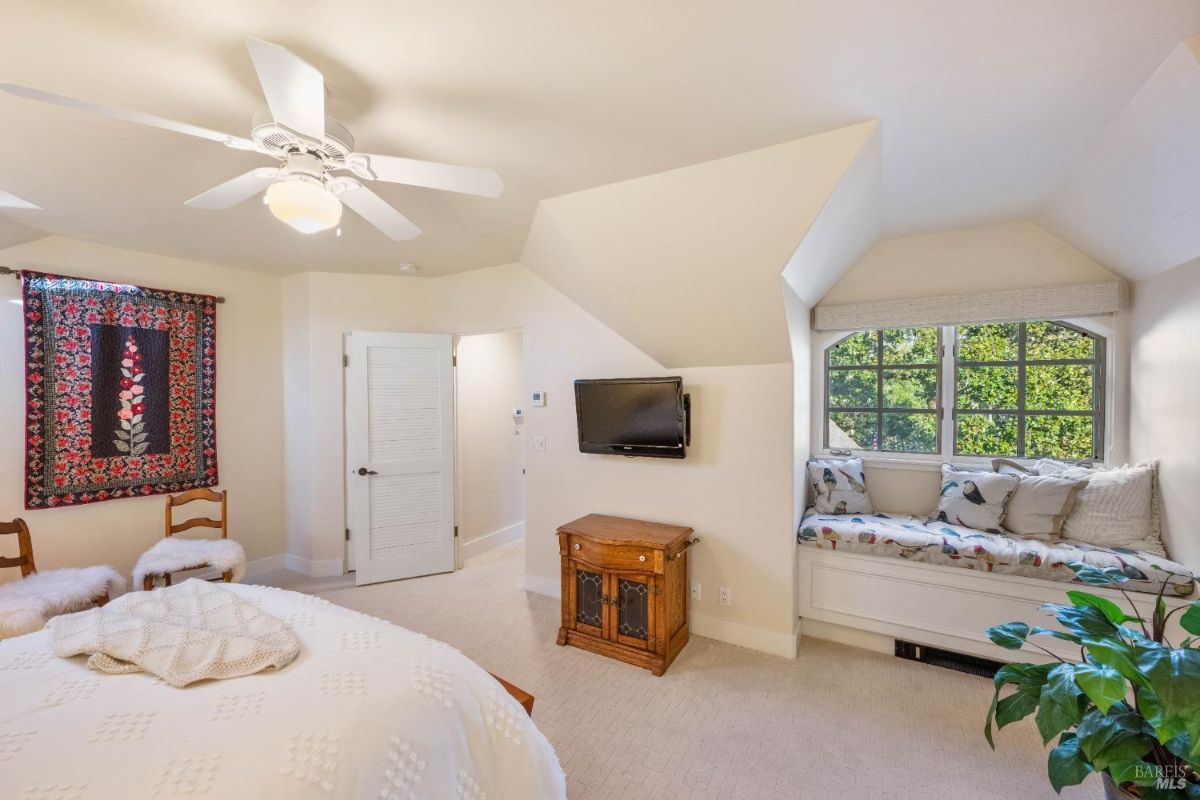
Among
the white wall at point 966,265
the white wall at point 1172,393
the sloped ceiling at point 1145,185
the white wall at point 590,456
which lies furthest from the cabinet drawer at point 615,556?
the sloped ceiling at point 1145,185

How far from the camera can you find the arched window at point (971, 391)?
9.44 feet

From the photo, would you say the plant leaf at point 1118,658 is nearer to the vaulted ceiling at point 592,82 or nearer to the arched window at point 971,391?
the vaulted ceiling at point 592,82

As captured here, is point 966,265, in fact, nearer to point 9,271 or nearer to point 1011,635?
point 1011,635

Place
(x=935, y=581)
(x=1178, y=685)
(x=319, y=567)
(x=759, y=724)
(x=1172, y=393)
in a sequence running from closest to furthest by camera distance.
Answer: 1. (x=1178, y=685)
2. (x=759, y=724)
3. (x=1172, y=393)
4. (x=935, y=581)
5. (x=319, y=567)

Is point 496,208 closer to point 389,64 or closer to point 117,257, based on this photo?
point 389,64

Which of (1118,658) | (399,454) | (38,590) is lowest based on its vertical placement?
(38,590)

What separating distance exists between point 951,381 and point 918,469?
64 centimetres

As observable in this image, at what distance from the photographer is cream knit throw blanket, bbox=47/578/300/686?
1.30m

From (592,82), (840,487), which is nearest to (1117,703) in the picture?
(840,487)

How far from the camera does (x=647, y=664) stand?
8.39 ft

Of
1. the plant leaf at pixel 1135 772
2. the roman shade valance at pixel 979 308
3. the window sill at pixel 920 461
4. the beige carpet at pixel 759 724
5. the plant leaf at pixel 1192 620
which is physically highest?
the roman shade valance at pixel 979 308

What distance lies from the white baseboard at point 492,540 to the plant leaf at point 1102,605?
12.6ft

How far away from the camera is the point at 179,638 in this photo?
4.57 ft

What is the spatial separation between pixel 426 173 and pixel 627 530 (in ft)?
7.06
